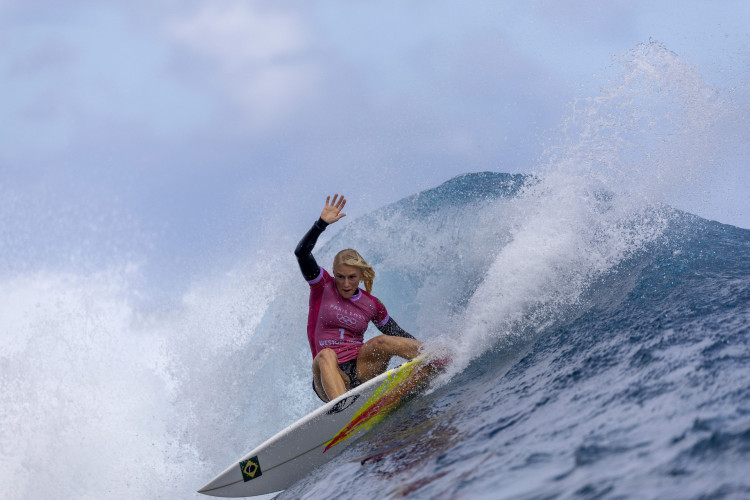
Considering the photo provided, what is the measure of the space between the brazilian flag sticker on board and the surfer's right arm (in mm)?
1425

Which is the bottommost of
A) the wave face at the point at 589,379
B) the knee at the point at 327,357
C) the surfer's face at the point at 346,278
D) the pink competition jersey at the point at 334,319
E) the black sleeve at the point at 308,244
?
the wave face at the point at 589,379

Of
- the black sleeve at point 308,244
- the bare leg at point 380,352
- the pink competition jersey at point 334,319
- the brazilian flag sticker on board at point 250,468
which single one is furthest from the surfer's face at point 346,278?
the brazilian flag sticker on board at point 250,468

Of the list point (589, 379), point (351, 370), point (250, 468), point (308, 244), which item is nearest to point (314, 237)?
point (308, 244)

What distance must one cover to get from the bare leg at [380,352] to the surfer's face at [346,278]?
1.47 feet

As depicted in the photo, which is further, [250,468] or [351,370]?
[351,370]

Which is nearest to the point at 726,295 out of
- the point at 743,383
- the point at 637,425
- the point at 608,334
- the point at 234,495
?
the point at 608,334

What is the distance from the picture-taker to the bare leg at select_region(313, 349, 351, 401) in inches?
169

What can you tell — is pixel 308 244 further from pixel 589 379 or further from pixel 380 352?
pixel 589 379

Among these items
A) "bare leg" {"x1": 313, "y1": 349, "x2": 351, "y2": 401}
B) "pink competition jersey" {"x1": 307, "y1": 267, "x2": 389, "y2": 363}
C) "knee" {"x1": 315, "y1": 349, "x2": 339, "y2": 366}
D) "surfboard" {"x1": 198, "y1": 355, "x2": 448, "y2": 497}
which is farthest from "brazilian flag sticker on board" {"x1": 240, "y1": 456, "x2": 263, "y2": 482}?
"pink competition jersey" {"x1": 307, "y1": 267, "x2": 389, "y2": 363}

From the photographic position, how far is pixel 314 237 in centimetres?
437

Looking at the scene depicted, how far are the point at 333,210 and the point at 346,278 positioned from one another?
546 millimetres

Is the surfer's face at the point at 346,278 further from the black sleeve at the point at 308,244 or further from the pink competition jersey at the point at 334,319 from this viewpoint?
the black sleeve at the point at 308,244

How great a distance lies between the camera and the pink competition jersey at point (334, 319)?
4.71 metres

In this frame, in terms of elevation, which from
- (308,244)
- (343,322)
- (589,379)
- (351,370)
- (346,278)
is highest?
(308,244)
